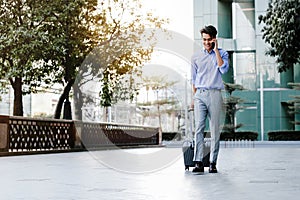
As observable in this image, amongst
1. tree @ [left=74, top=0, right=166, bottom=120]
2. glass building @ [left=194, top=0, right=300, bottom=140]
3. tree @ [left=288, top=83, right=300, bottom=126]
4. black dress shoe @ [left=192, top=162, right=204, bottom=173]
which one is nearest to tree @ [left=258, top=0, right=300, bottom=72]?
tree @ [left=74, top=0, right=166, bottom=120]

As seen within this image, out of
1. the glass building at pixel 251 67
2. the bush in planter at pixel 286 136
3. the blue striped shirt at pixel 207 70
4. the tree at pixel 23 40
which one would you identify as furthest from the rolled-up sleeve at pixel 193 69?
the glass building at pixel 251 67

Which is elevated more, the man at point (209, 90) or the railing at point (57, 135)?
the man at point (209, 90)

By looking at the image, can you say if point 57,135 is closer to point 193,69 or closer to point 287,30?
point 287,30

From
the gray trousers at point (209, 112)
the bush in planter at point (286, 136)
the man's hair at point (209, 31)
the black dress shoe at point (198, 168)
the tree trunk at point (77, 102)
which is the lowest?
the bush in planter at point (286, 136)

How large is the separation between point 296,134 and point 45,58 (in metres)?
15.9

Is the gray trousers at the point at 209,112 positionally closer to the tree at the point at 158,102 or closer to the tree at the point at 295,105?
the tree at the point at 158,102

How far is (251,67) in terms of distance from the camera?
33219 mm

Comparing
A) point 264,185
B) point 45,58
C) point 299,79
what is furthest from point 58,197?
point 299,79

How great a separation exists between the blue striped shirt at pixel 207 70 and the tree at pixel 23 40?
10845mm

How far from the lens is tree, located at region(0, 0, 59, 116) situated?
16562mm

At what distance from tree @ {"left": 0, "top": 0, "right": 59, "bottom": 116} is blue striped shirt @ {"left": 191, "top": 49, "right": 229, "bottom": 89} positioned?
35.6 ft

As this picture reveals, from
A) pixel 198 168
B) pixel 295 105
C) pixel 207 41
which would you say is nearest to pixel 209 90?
pixel 207 41

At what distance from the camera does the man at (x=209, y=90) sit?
6.04 metres

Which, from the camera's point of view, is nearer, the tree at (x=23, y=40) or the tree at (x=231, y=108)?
the tree at (x=23, y=40)
